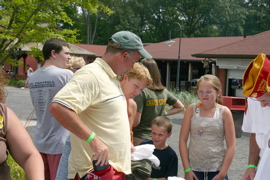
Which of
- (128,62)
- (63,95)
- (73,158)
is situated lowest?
(73,158)

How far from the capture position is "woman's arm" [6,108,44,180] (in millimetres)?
1866

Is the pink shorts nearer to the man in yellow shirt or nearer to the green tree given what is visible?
the man in yellow shirt

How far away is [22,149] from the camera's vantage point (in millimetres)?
1893

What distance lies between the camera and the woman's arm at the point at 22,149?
1.87 m

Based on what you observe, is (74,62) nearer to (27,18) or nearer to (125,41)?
(125,41)

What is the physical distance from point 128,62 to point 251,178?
136 cm

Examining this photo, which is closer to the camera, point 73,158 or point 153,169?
point 73,158

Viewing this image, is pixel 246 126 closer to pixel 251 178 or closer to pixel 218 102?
pixel 251 178

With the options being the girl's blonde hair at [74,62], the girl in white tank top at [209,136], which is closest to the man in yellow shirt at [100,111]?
the girl in white tank top at [209,136]

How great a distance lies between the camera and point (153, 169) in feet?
11.4

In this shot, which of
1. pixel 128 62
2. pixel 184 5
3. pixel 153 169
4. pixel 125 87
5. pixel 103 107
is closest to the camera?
pixel 103 107

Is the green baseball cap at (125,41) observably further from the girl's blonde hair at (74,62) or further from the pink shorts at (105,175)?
the girl's blonde hair at (74,62)

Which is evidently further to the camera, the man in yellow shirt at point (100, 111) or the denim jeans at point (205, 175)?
the denim jeans at point (205, 175)

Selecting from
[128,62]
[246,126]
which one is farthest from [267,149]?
[128,62]
